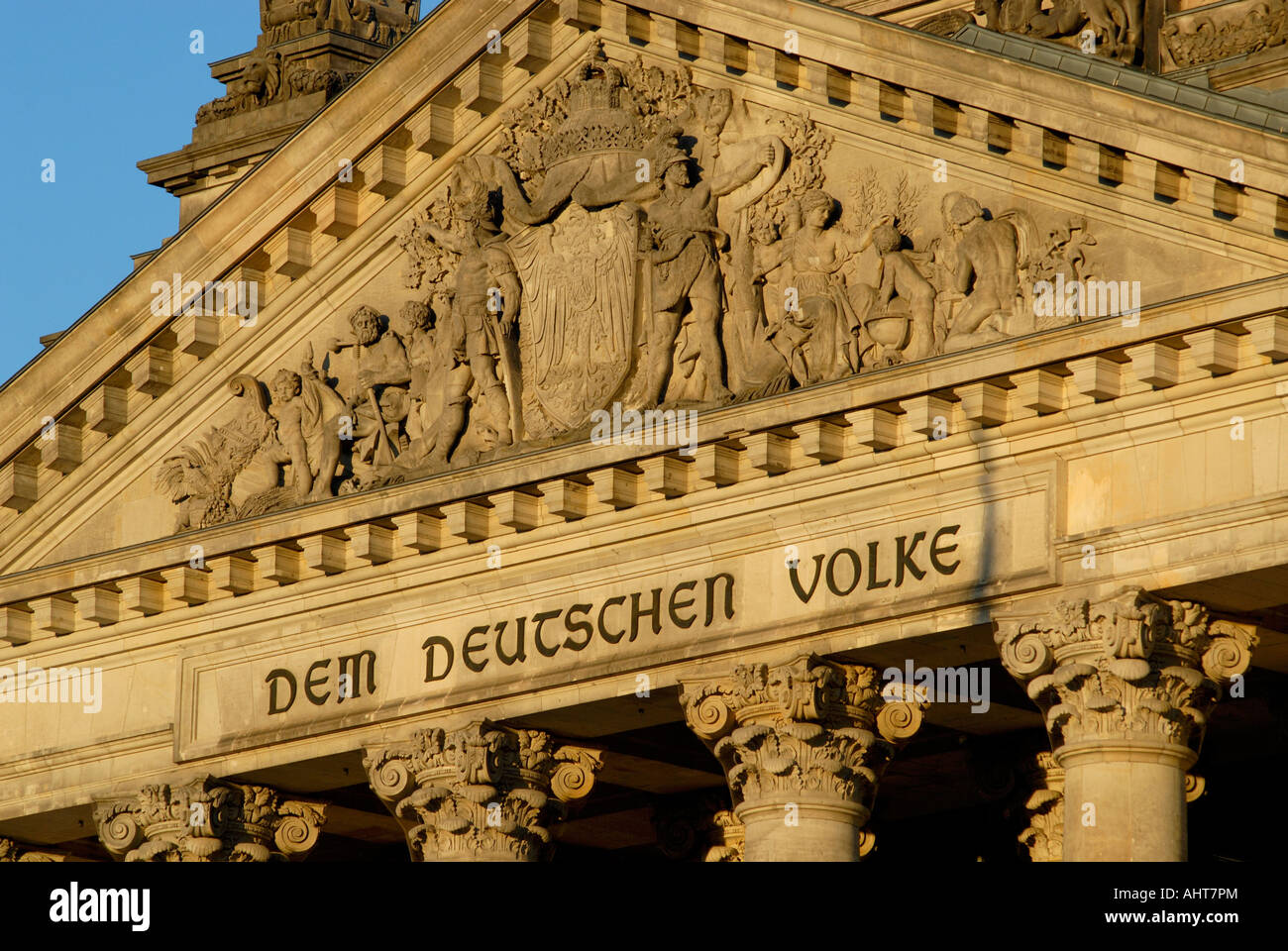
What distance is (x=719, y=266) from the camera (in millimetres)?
29203

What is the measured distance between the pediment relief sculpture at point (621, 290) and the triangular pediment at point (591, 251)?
0.03 meters

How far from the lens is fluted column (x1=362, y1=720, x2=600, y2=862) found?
29594 mm

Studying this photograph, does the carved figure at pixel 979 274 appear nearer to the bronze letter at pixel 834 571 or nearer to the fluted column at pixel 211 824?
the bronze letter at pixel 834 571

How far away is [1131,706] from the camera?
25797mm

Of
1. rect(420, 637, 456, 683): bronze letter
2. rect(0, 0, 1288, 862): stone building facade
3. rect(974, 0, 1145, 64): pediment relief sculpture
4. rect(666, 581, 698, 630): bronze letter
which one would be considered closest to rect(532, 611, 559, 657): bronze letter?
rect(0, 0, 1288, 862): stone building facade

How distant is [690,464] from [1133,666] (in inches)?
197

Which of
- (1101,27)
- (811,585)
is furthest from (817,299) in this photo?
(1101,27)

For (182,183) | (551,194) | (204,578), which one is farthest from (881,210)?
(182,183)

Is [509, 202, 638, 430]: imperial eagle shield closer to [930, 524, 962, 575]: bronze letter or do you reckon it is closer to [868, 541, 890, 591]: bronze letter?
[868, 541, 890, 591]: bronze letter

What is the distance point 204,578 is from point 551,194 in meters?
5.54

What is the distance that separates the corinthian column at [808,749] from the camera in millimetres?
27625

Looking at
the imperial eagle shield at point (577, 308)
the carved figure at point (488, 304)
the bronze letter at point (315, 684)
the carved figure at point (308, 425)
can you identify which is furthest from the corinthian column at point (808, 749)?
the carved figure at point (308, 425)
